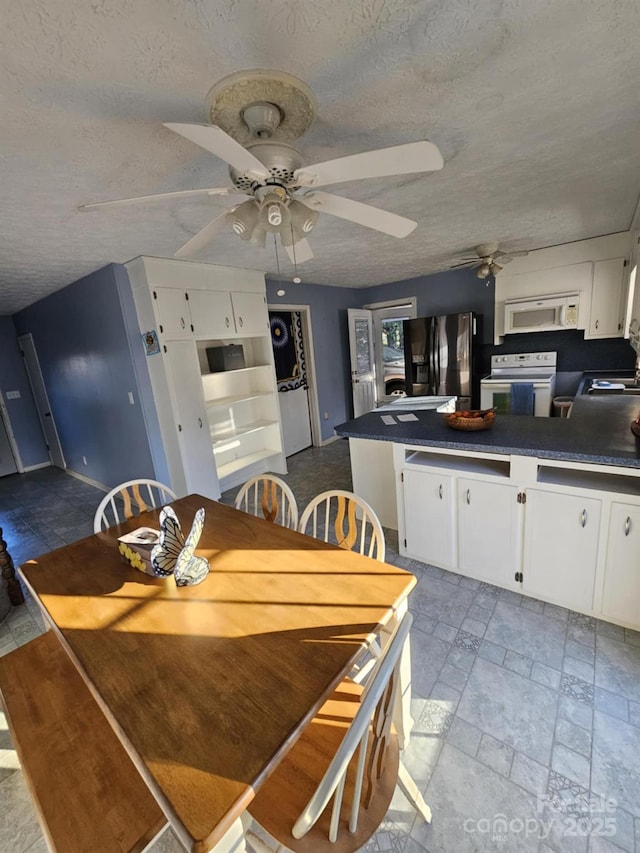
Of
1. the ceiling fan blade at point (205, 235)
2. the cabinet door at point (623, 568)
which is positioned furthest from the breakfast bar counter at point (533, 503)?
the ceiling fan blade at point (205, 235)

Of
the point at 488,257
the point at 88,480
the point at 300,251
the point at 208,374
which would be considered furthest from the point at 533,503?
the point at 88,480

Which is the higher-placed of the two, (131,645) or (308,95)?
(308,95)

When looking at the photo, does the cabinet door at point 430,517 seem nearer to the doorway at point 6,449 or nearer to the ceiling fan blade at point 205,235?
the ceiling fan blade at point 205,235

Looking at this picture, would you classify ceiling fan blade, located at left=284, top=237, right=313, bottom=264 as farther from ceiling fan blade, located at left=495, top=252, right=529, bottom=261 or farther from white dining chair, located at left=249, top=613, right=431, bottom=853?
ceiling fan blade, located at left=495, top=252, right=529, bottom=261

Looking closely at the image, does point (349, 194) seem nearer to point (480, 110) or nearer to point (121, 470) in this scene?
point (480, 110)

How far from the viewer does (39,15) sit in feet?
2.74

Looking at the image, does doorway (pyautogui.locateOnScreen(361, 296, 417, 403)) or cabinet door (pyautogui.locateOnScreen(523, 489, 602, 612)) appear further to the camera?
doorway (pyautogui.locateOnScreen(361, 296, 417, 403))

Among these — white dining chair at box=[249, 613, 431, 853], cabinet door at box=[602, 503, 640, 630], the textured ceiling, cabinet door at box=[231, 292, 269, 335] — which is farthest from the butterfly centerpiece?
cabinet door at box=[231, 292, 269, 335]

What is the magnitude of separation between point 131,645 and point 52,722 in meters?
0.39

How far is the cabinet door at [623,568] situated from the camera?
5.71 feet

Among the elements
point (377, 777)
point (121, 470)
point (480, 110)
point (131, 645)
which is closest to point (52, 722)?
point (131, 645)

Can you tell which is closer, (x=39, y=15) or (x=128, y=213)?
(x=39, y=15)

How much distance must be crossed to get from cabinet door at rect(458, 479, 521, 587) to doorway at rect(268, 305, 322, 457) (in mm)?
2850

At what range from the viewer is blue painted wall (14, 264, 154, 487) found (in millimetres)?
3314
